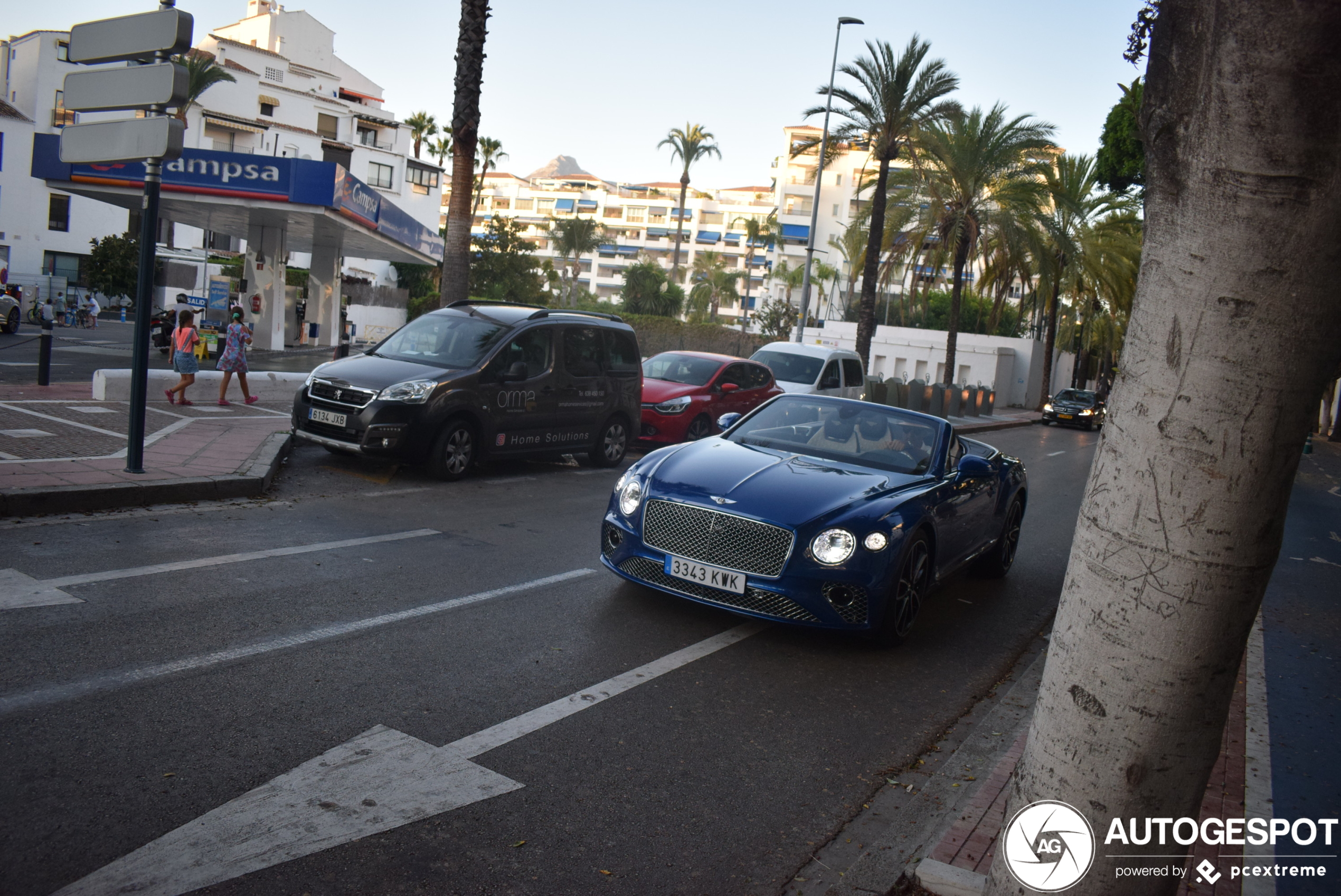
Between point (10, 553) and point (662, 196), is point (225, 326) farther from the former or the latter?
point (662, 196)

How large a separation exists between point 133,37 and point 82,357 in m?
14.8

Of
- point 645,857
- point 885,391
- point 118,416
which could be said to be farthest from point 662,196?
point 645,857

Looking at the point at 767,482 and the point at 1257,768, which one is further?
the point at 767,482

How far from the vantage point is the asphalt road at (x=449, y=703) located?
3.35 meters

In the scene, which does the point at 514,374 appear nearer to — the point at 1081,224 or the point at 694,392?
the point at 694,392

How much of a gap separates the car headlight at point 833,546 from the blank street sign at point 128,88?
618 centimetres

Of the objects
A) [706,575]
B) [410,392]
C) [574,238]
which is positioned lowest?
[706,575]

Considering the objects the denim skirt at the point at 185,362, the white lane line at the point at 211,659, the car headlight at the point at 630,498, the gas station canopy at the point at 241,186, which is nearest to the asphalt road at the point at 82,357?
the denim skirt at the point at 185,362

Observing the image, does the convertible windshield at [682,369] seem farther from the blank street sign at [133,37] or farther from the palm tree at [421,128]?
the palm tree at [421,128]

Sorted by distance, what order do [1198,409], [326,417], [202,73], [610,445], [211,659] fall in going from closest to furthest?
[1198,409] < [211,659] < [326,417] < [610,445] < [202,73]

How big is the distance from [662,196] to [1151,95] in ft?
464

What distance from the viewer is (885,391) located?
1139 inches

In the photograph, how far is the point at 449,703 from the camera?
15.1 ft

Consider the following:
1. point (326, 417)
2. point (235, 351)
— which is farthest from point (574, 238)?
point (326, 417)
